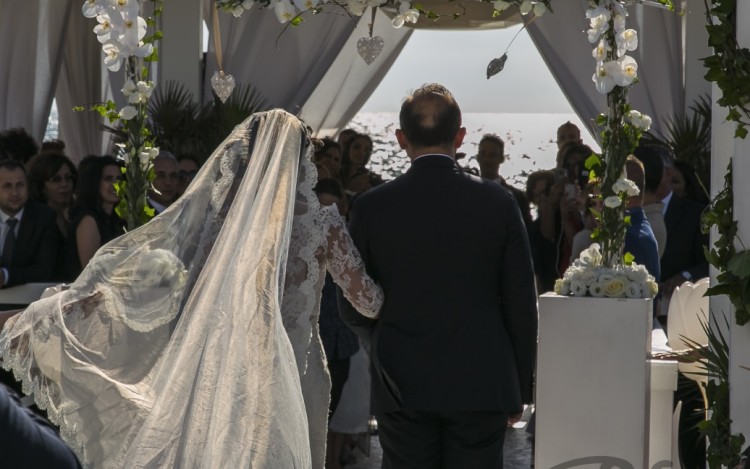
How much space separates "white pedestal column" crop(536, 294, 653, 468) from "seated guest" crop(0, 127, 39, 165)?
21.6 ft

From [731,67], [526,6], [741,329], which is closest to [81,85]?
[526,6]

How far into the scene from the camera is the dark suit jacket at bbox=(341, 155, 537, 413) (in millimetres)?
4527

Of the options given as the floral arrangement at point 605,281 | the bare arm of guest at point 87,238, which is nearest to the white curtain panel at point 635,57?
the bare arm of guest at point 87,238

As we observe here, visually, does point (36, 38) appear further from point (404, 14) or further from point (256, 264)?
point (256, 264)

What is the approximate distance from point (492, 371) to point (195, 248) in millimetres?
1236

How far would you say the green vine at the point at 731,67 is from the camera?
437cm

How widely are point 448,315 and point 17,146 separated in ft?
23.7

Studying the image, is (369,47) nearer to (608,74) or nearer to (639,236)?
(608,74)

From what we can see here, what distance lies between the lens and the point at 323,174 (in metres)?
8.41

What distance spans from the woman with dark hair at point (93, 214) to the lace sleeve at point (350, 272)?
2.89 meters

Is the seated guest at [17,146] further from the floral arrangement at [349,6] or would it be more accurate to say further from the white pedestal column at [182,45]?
the floral arrangement at [349,6]

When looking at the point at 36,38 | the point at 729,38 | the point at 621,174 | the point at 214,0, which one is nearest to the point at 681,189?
the point at 621,174

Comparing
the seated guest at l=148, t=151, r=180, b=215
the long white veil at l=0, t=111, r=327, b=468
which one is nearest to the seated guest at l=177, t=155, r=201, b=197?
the seated guest at l=148, t=151, r=180, b=215

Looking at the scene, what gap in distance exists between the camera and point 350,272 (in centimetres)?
460
